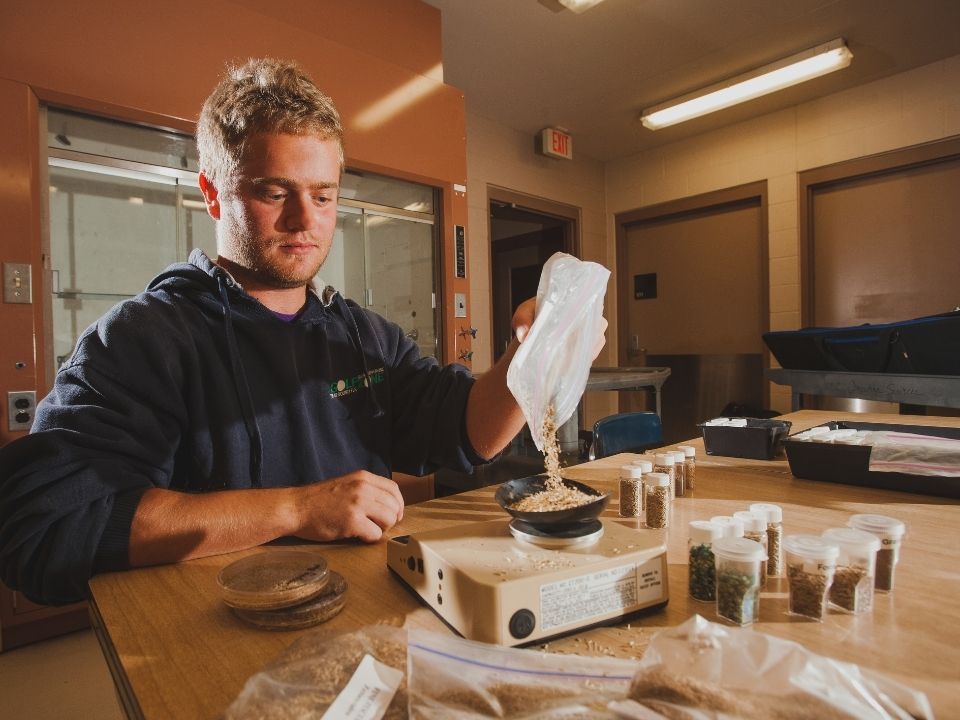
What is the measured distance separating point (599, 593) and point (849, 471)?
0.92m

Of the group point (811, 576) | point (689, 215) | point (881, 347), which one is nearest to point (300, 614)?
point (811, 576)

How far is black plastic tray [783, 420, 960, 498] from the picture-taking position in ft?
3.81

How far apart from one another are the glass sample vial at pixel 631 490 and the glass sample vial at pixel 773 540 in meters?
0.25

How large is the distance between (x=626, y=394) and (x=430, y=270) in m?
2.74

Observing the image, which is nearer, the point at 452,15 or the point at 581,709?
the point at 581,709

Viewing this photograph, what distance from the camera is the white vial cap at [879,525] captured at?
75 centimetres

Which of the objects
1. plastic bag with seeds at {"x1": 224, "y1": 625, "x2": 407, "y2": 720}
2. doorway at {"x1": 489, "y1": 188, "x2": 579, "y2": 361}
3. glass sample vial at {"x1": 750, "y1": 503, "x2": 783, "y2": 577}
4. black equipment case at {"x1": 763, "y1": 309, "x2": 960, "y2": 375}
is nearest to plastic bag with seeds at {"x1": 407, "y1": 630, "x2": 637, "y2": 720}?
plastic bag with seeds at {"x1": 224, "y1": 625, "x2": 407, "y2": 720}

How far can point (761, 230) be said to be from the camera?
14.0 feet

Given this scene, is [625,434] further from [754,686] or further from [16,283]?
[16,283]

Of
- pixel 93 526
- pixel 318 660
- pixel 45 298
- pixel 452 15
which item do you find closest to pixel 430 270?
pixel 452 15

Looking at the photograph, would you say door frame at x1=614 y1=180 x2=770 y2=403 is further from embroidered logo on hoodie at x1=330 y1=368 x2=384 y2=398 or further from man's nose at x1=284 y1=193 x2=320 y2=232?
man's nose at x1=284 y1=193 x2=320 y2=232

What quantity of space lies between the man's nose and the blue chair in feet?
4.17

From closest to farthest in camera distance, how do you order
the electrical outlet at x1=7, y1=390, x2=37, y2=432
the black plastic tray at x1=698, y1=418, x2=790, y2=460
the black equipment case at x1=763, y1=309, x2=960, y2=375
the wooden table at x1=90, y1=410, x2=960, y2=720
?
1. the wooden table at x1=90, y1=410, x2=960, y2=720
2. the black plastic tray at x1=698, y1=418, x2=790, y2=460
3. the electrical outlet at x1=7, y1=390, x2=37, y2=432
4. the black equipment case at x1=763, y1=309, x2=960, y2=375

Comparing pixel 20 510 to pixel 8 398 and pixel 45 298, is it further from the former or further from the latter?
pixel 45 298
